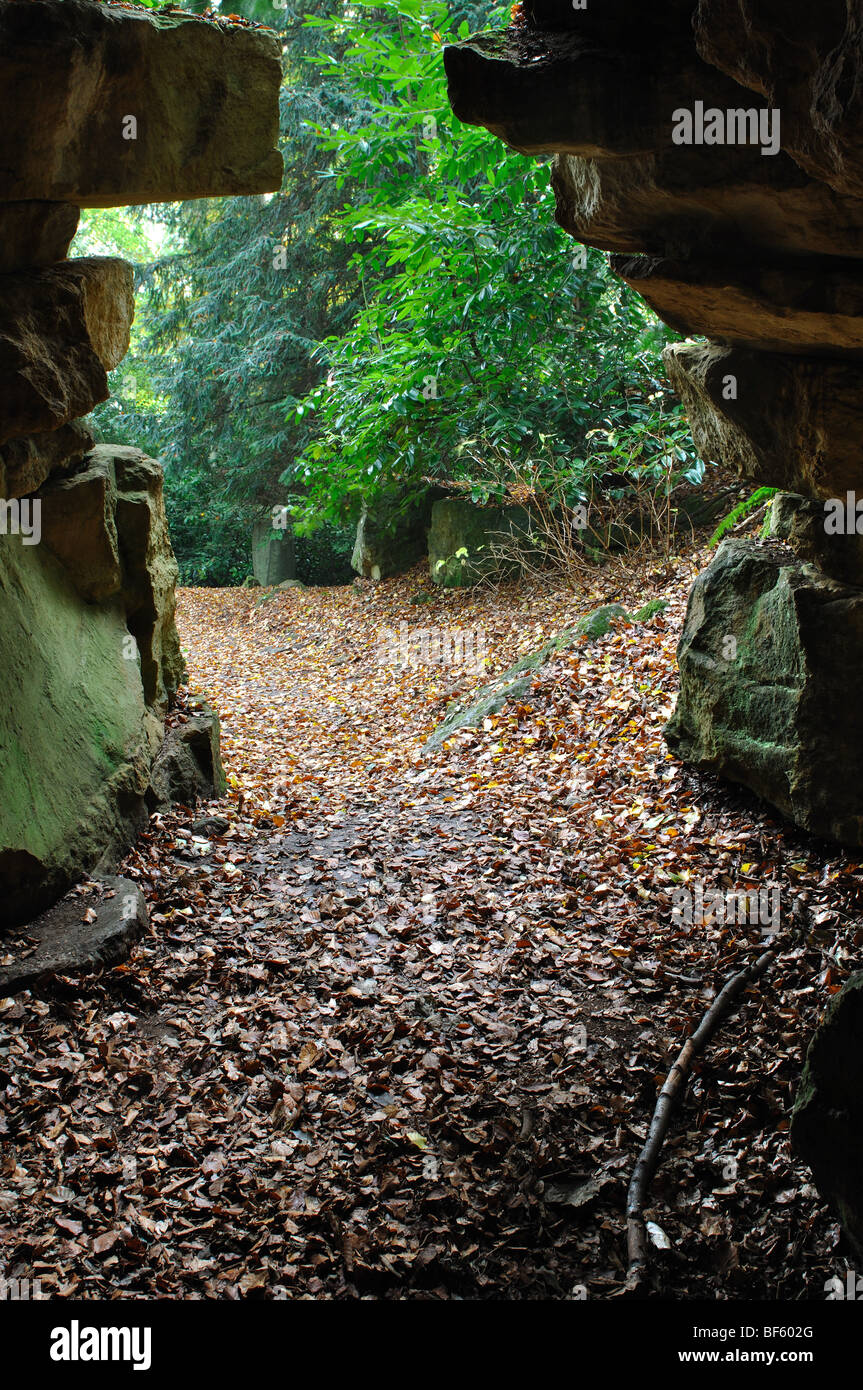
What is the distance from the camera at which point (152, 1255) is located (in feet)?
9.75

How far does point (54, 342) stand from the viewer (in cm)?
443

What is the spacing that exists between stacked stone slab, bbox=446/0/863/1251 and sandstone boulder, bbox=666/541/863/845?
0.01m

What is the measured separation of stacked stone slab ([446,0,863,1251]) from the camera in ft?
8.20

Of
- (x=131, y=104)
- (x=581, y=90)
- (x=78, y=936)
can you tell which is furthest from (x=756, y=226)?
(x=78, y=936)

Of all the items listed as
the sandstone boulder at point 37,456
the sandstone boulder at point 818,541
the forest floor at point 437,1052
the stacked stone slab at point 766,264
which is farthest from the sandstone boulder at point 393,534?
the stacked stone slab at point 766,264

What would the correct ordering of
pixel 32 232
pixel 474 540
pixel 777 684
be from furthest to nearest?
pixel 474 540, pixel 777 684, pixel 32 232

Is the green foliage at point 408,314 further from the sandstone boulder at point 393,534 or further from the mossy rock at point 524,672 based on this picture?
the mossy rock at point 524,672

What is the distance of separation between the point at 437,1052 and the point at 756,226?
3700 millimetres

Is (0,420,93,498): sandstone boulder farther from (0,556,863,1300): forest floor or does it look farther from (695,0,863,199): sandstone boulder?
(695,0,863,199): sandstone boulder

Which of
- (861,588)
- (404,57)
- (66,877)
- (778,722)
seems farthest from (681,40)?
(404,57)

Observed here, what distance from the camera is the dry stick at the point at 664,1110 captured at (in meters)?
2.95

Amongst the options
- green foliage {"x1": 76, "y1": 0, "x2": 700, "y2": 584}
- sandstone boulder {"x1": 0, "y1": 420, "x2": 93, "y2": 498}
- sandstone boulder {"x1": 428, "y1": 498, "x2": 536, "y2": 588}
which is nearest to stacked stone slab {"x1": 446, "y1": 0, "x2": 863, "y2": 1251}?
sandstone boulder {"x1": 0, "y1": 420, "x2": 93, "y2": 498}

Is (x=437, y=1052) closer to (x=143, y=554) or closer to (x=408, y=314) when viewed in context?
(x=143, y=554)

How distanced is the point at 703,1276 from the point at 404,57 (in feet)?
36.2
